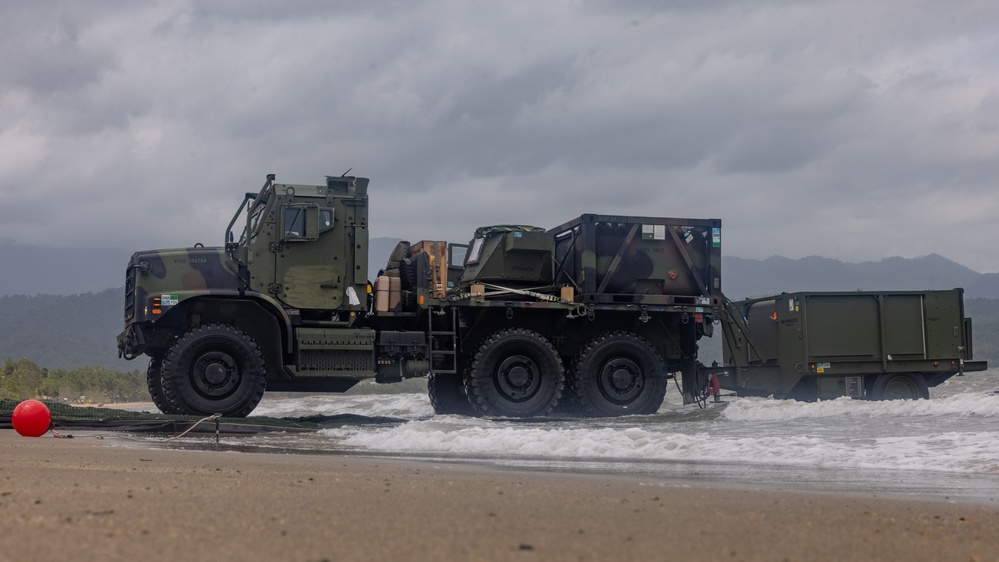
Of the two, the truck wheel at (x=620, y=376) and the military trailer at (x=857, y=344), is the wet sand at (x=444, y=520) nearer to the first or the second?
the truck wheel at (x=620, y=376)

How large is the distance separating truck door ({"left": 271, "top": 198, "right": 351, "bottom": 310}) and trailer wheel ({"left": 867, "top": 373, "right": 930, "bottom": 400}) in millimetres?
9016

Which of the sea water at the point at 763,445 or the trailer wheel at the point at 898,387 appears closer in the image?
the sea water at the point at 763,445

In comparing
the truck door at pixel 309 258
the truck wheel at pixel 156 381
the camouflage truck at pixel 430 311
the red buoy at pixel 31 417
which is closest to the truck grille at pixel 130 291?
the camouflage truck at pixel 430 311

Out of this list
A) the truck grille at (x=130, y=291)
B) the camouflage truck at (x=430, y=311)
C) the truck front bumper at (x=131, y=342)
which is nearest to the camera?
the truck front bumper at (x=131, y=342)

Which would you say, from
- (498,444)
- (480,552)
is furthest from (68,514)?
(498,444)

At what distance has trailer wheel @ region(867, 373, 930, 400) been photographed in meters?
17.2

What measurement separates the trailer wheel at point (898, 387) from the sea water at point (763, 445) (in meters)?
1.96

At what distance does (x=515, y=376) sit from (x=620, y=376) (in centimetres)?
180

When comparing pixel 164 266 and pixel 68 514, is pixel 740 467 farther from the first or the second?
pixel 164 266

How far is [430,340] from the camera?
1562cm

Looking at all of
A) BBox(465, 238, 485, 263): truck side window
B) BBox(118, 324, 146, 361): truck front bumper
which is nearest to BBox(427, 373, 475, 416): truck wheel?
BBox(465, 238, 485, 263): truck side window

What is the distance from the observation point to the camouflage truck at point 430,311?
1473cm

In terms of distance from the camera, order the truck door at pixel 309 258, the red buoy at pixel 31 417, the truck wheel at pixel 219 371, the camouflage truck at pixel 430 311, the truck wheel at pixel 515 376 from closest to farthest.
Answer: the red buoy at pixel 31 417, the truck wheel at pixel 219 371, the camouflage truck at pixel 430 311, the truck door at pixel 309 258, the truck wheel at pixel 515 376

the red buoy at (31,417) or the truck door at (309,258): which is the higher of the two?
the truck door at (309,258)
